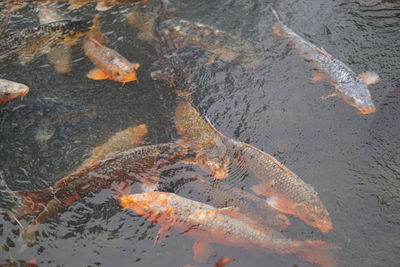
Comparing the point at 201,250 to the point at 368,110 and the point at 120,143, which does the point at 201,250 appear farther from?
Answer: the point at 368,110

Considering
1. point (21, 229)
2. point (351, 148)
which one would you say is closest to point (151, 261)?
point (21, 229)

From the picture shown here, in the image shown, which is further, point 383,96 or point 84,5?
point 84,5

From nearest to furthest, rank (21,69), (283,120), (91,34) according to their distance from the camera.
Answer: (283,120)
(21,69)
(91,34)

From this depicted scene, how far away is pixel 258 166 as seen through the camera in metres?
4.18

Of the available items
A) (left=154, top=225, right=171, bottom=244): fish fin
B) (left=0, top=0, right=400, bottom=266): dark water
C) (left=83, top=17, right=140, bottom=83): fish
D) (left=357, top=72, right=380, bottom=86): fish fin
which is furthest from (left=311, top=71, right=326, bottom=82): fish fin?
(left=154, top=225, right=171, bottom=244): fish fin

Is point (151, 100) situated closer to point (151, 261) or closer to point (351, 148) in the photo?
point (151, 261)

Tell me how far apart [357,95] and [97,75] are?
12.8ft

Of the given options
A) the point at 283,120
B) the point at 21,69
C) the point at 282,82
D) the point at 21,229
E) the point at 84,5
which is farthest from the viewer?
the point at 84,5

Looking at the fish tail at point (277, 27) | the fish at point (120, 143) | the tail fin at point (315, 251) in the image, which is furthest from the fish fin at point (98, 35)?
the tail fin at point (315, 251)

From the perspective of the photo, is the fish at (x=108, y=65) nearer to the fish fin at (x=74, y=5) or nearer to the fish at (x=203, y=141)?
the fish at (x=203, y=141)

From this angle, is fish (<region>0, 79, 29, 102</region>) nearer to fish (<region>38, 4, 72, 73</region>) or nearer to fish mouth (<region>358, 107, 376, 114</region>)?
fish (<region>38, 4, 72, 73</region>)

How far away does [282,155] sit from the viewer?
173 inches

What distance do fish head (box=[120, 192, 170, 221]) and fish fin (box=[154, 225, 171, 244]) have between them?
0.45 feet

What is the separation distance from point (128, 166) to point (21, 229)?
1.34 metres
